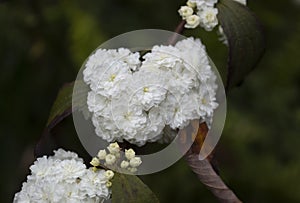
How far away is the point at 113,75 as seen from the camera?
4.38 feet

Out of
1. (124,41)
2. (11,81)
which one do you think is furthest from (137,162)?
(11,81)

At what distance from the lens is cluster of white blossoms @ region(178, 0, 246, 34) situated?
4.80ft

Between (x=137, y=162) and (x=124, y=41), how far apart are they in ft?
2.48

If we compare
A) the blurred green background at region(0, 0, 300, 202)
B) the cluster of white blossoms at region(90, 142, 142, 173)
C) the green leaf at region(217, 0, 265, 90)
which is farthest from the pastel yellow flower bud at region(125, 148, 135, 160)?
the blurred green background at region(0, 0, 300, 202)

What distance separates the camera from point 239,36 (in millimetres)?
1475

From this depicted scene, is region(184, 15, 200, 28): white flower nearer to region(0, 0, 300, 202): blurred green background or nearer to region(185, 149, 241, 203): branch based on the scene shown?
region(185, 149, 241, 203): branch

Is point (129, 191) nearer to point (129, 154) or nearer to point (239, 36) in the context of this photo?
point (129, 154)

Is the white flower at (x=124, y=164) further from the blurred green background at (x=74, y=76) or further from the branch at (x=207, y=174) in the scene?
the blurred green background at (x=74, y=76)

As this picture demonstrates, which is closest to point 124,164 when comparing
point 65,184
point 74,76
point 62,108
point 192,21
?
point 65,184

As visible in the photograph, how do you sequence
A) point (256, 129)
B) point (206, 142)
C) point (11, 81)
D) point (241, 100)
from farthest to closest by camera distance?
1. point (241, 100)
2. point (256, 129)
3. point (11, 81)
4. point (206, 142)

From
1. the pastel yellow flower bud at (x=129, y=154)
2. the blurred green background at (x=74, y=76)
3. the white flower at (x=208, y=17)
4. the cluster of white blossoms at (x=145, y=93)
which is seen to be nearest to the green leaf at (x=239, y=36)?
the white flower at (x=208, y=17)

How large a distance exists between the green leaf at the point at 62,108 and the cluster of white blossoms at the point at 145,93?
0.14 feet

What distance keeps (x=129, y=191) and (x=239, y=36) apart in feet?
1.45

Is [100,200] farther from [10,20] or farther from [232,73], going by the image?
[10,20]
